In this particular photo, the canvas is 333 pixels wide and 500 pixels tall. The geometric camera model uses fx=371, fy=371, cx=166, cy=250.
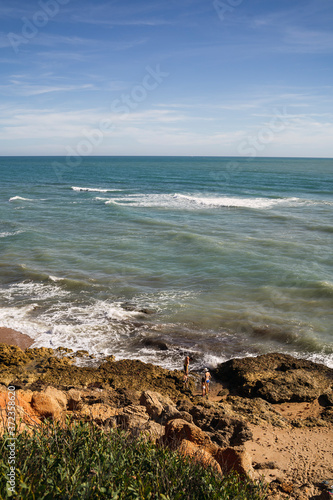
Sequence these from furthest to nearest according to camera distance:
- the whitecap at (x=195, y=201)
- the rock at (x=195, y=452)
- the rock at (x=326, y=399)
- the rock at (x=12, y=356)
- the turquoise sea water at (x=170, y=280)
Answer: the whitecap at (x=195, y=201)
the turquoise sea water at (x=170, y=280)
the rock at (x=12, y=356)
the rock at (x=326, y=399)
the rock at (x=195, y=452)

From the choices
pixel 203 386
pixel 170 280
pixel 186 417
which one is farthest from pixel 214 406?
pixel 170 280

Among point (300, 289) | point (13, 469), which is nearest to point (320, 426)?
point (13, 469)

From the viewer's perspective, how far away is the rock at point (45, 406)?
8.82m

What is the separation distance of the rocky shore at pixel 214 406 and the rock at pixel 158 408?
0.03 m

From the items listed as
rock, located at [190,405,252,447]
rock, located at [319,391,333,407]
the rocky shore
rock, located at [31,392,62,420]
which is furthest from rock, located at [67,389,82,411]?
rock, located at [319,391,333,407]

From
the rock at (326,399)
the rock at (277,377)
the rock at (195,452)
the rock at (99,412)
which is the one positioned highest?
the rock at (195,452)

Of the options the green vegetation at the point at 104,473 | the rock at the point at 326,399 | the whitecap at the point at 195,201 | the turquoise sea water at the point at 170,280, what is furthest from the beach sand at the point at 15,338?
the whitecap at the point at 195,201

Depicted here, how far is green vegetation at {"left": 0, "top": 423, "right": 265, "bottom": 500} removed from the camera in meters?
5.06

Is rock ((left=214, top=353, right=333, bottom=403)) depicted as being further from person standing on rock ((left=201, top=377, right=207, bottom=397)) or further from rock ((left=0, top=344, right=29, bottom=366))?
rock ((left=0, top=344, right=29, bottom=366))

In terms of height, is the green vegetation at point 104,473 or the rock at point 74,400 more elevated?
the green vegetation at point 104,473

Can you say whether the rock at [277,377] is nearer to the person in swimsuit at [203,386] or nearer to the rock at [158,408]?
the person in swimsuit at [203,386]

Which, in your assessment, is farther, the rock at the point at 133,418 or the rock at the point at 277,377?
the rock at the point at 277,377

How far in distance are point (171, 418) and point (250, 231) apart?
24651 millimetres

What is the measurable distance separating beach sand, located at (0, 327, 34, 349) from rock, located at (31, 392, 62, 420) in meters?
5.68
